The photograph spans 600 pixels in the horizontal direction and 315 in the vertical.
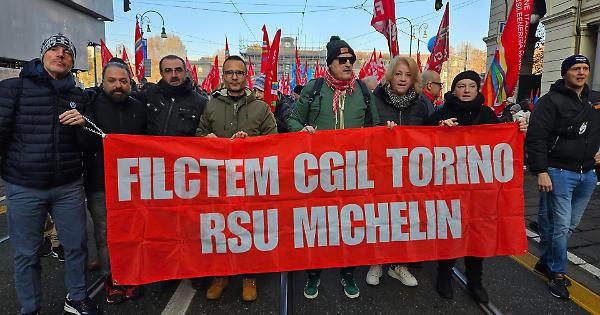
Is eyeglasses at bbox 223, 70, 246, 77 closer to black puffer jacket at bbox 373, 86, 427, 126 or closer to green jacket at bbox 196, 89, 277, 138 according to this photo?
green jacket at bbox 196, 89, 277, 138

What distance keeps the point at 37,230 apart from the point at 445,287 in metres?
3.22

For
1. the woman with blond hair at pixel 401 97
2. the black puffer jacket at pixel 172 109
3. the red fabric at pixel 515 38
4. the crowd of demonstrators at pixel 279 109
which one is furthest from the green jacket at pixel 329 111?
the crowd of demonstrators at pixel 279 109

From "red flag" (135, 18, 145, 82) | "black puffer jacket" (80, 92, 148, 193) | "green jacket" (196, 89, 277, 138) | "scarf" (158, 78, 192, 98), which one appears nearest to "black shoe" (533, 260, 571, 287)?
"green jacket" (196, 89, 277, 138)

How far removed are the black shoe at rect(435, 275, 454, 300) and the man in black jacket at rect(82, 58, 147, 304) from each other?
8.43 feet

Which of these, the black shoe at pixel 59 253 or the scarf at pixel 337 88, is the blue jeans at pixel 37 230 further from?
the scarf at pixel 337 88

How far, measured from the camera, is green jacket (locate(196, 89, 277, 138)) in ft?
10.9

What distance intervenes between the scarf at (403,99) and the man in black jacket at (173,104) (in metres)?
1.65

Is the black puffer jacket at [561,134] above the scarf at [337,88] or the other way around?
the other way around

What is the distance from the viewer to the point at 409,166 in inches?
127

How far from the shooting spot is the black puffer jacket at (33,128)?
2674 mm

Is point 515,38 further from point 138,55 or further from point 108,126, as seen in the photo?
point 138,55

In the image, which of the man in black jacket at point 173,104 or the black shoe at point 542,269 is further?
the black shoe at point 542,269

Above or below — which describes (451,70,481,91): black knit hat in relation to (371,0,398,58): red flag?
below

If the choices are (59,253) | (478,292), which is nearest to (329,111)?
(478,292)
